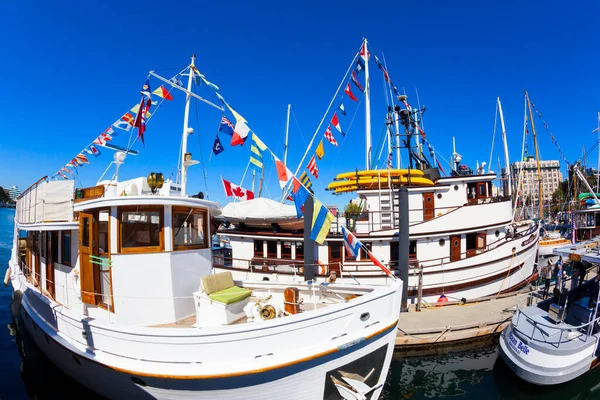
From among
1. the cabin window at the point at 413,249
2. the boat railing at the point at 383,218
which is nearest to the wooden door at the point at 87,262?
the boat railing at the point at 383,218

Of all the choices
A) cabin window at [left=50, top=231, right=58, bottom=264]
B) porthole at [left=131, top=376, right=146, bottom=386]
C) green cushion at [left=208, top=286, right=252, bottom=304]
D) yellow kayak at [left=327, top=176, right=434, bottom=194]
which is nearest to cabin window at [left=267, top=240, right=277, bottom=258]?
yellow kayak at [left=327, top=176, right=434, bottom=194]

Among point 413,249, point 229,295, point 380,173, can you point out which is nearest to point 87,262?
point 229,295

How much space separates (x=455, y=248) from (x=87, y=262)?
12.8m

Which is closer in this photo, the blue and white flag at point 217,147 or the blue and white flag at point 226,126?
the blue and white flag at point 226,126

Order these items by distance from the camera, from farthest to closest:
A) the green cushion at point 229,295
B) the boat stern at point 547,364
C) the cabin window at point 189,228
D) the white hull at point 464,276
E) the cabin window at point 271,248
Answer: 1. the cabin window at point 271,248
2. the white hull at point 464,276
3. the boat stern at point 547,364
4. the cabin window at point 189,228
5. the green cushion at point 229,295

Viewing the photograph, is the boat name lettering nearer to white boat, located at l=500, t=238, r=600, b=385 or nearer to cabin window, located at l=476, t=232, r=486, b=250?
white boat, located at l=500, t=238, r=600, b=385

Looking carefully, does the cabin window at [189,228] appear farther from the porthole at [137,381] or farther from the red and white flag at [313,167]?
the red and white flag at [313,167]

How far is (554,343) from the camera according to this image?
8.41 metres

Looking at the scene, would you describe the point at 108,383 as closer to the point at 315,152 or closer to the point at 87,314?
the point at 87,314

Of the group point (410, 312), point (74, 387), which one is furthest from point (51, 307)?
point (410, 312)

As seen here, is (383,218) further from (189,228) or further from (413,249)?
(189,228)

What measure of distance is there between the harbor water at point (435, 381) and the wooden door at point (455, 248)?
394 centimetres

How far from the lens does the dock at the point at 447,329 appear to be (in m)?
10.1

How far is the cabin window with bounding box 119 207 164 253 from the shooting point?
662 centimetres
